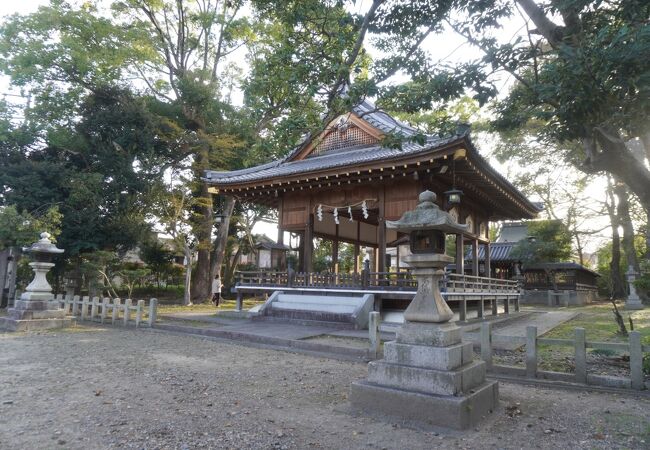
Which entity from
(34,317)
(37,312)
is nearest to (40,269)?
(37,312)

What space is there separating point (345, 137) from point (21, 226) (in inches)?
496

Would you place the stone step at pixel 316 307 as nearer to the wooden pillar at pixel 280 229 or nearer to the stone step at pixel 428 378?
the wooden pillar at pixel 280 229

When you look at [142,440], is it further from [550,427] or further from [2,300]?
[2,300]

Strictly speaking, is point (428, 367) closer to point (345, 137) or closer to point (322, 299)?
point (322, 299)

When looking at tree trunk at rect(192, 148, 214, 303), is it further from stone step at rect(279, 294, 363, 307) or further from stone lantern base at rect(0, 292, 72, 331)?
stone lantern base at rect(0, 292, 72, 331)

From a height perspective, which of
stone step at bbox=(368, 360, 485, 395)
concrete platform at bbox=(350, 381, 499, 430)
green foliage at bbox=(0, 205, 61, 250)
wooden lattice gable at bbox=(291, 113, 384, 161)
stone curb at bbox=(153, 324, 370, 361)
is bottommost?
stone curb at bbox=(153, 324, 370, 361)

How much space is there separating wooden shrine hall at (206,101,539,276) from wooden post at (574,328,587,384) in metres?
5.73

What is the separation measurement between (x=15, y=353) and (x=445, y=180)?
1232 centimetres

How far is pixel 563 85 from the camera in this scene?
4559 millimetres

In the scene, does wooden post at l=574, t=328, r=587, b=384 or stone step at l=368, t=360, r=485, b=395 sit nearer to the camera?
stone step at l=368, t=360, r=485, b=395

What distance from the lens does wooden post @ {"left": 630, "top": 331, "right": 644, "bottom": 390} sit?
568cm

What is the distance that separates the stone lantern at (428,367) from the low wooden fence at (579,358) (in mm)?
1666

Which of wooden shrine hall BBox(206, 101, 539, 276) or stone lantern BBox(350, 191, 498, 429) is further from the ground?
wooden shrine hall BBox(206, 101, 539, 276)

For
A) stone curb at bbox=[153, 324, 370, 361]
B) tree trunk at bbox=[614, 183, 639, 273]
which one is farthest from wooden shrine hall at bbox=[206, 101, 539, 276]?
tree trunk at bbox=[614, 183, 639, 273]
